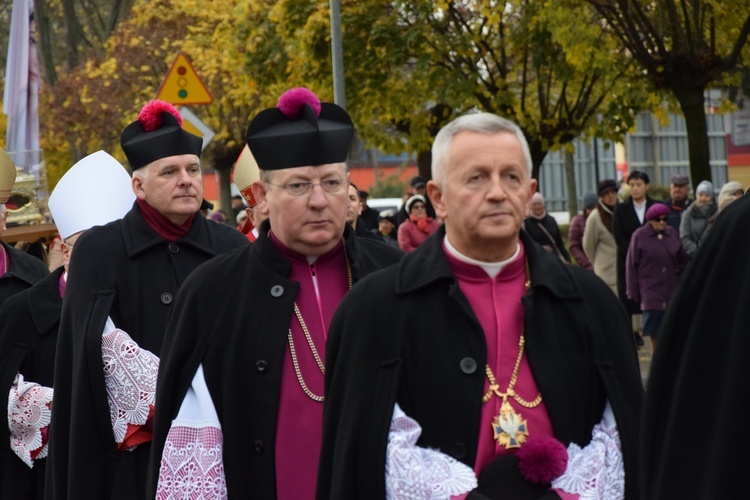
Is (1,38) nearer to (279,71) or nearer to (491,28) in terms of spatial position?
(279,71)

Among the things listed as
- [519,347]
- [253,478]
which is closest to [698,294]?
[519,347]

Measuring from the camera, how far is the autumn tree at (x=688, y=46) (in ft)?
54.9

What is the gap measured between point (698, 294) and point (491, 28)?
17.3m

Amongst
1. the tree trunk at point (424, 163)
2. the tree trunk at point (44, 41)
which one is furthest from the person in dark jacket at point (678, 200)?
the tree trunk at point (44, 41)

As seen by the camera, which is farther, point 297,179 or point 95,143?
point 95,143

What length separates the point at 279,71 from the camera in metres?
21.2

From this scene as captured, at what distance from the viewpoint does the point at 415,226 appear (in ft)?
56.4

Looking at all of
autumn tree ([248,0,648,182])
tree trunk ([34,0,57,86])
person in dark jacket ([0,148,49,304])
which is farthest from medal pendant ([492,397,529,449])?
tree trunk ([34,0,57,86])

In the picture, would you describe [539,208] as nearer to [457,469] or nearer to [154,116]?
[154,116]

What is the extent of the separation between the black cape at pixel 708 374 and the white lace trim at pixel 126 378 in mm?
3274

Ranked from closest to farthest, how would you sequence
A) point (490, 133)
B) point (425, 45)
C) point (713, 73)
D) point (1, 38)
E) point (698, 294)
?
point (698, 294) → point (490, 133) → point (713, 73) → point (425, 45) → point (1, 38)

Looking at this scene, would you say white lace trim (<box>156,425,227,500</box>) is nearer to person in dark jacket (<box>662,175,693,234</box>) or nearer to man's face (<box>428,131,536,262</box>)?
man's face (<box>428,131,536,262</box>)

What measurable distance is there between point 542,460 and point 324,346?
126cm

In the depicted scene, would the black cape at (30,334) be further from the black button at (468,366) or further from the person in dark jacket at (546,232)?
the person in dark jacket at (546,232)
